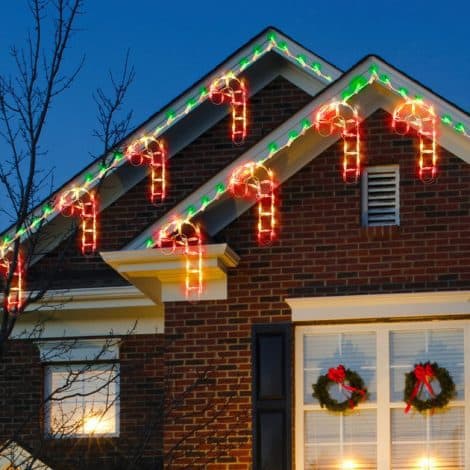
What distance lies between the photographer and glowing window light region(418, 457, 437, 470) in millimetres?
14299

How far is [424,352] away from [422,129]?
234 centimetres

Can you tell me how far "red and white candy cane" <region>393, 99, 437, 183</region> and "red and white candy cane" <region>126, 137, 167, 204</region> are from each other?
473 centimetres

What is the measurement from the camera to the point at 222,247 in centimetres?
1445

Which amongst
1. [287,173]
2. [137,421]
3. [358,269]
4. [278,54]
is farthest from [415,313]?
[278,54]

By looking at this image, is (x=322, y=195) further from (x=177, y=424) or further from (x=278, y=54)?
(x=278, y=54)

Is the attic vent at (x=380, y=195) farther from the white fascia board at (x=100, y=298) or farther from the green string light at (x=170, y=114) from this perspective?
the green string light at (x=170, y=114)

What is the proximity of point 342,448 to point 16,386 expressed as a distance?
16.2 feet

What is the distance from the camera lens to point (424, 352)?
1455 cm

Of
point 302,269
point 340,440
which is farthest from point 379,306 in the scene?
point 340,440

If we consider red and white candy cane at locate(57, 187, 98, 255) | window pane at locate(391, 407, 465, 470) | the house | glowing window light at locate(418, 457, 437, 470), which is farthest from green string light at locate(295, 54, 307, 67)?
glowing window light at locate(418, 457, 437, 470)

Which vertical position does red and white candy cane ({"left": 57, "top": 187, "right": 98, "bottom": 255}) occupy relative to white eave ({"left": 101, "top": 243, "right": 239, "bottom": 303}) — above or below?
above

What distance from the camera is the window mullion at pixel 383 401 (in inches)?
567

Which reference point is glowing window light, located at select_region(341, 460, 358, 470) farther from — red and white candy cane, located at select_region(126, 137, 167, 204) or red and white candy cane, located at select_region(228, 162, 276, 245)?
red and white candy cane, located at select_region(126, 137, 167, 204)

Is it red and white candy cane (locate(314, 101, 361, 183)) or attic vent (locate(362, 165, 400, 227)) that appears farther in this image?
attic vent (locate(362, 165, 400, 227))
